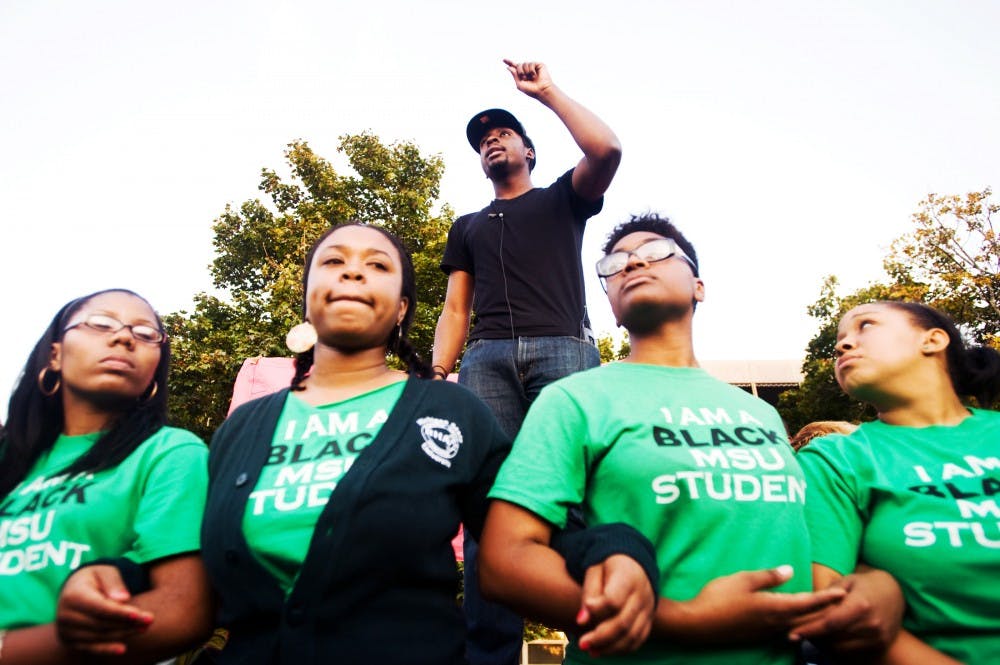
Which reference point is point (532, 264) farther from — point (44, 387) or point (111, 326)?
point (44, 387)

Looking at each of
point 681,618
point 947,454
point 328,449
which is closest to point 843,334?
point 947,454

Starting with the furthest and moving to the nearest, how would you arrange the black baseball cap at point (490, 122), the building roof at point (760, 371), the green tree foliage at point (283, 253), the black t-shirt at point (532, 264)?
the building roof at point (760, 371)
the green tree foliage at point (283, 253)
the black baseball cap at point (490, 122)
the black t-shirt at point (532, 264)

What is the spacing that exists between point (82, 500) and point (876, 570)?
8.12ft

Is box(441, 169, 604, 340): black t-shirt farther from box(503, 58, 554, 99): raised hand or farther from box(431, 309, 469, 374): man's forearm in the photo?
box(503, 58, 554, 99): raised hand

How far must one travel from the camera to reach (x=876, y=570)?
2.02 m

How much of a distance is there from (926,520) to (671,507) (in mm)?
849

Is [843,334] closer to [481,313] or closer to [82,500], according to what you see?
[481,313]

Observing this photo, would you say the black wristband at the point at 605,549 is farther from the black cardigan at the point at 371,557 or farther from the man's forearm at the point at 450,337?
the man's forearm at the point at 450,337

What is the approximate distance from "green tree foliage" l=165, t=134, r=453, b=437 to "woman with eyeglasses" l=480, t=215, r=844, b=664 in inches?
478

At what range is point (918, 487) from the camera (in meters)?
2.11

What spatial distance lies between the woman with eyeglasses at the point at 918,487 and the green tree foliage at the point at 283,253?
471 inches

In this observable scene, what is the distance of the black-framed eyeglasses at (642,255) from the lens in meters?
2.54

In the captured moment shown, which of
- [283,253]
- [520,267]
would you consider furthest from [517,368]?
[283,253]

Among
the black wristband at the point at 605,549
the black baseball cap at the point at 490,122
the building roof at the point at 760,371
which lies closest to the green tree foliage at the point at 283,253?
the black baseball cap at the point at 490,122
